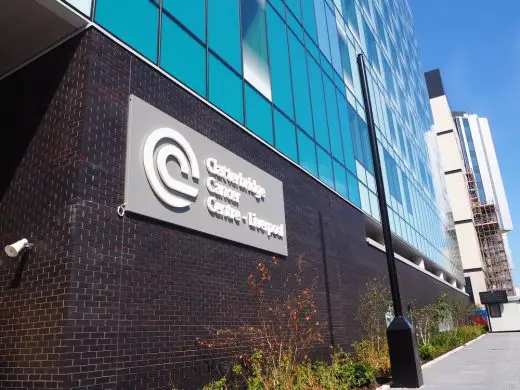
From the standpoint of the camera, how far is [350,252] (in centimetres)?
1778

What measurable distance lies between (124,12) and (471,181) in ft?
290

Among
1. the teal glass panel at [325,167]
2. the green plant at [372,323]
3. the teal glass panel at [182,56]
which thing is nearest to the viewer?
the teal glass panel at [182,56]

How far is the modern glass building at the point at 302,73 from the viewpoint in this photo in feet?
31.6

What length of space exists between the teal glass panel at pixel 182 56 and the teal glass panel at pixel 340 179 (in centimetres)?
899

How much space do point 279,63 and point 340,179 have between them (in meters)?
5.88

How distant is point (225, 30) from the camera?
38.7 ft

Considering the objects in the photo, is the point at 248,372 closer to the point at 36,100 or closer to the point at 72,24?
the point at 36,100

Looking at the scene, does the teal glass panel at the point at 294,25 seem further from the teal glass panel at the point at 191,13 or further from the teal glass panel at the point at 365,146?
the teal glass panel at the point at 365,146

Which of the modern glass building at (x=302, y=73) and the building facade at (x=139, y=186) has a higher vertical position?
the modern glass building at (x=302, y=73)

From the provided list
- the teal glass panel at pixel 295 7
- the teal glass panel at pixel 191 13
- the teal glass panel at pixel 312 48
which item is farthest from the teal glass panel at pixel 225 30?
the teal glass panel at pixel 312 48

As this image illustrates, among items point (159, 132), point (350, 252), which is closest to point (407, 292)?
point (350, 252)

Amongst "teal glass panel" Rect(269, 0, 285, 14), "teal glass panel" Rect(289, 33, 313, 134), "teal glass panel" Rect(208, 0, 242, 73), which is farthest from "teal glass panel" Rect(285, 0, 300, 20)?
"teal glass panel" Rect(208, 0, 242, 73)

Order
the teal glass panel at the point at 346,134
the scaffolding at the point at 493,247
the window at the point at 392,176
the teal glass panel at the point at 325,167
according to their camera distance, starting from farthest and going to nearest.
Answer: the scaffolding at the point at 493,247 → the window at the point at 392,176 → the teal glass panel at the point at 346,134 → the teal glass panel at the point at 325,167

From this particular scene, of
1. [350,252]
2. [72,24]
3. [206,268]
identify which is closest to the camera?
[72,24]
